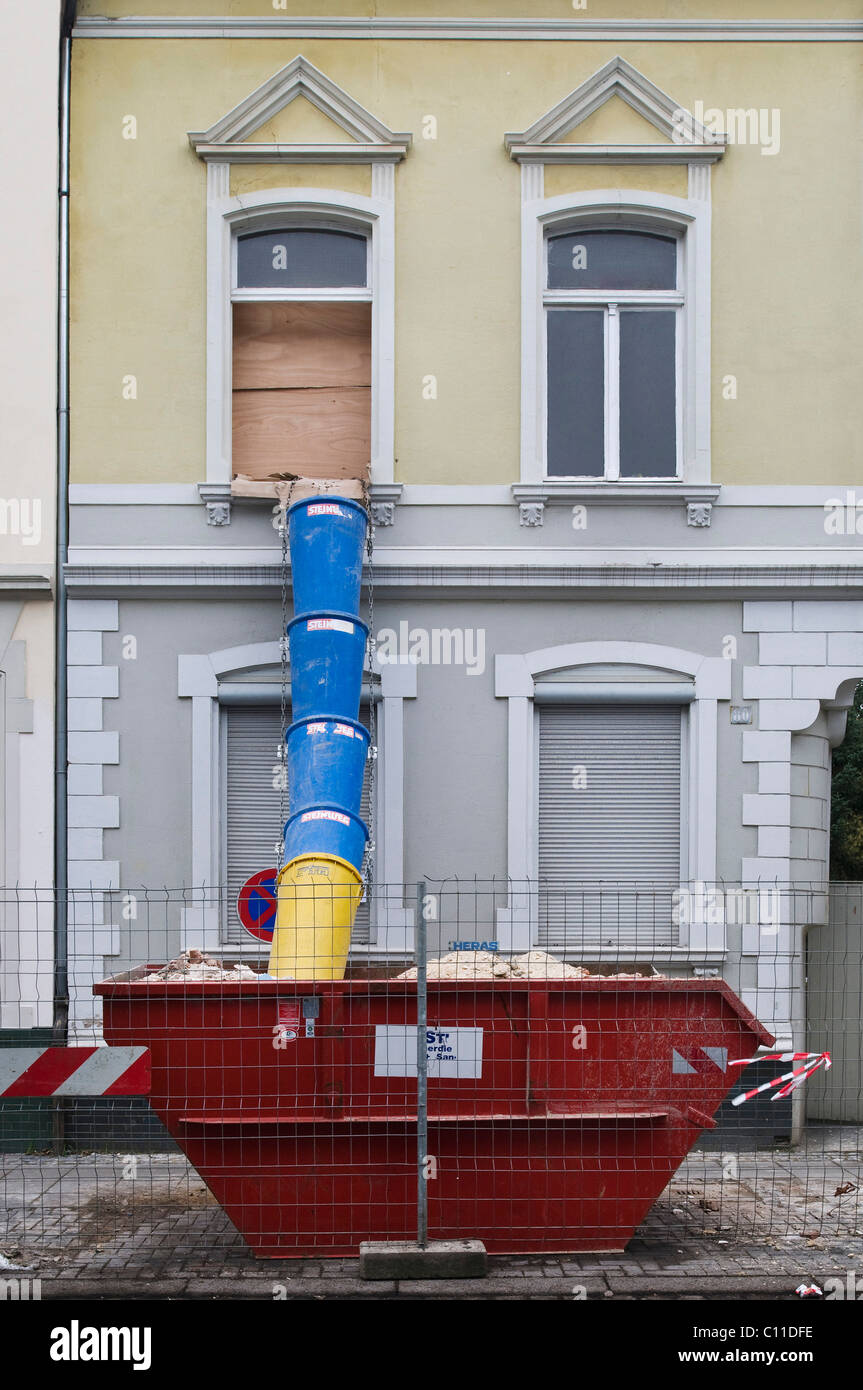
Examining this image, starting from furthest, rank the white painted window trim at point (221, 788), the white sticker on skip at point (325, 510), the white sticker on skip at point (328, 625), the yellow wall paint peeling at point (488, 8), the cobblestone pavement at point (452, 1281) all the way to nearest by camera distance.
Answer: the yellow wall paint peeling at point (488, 8)
the white painted window trim at point (221, 788)
the white sticker on skip at point (325, 510)
the white sticker on skip at point (328, 625)
the cobblestone pavement at point (452, 1281)

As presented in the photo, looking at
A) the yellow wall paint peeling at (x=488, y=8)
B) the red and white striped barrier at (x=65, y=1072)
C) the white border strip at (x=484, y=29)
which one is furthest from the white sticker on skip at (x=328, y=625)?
the yellow wall paint peeling at (x=488, y=8)

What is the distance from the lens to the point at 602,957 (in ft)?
29.7

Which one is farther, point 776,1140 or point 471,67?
point 471,67

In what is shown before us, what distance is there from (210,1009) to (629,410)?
5776mm

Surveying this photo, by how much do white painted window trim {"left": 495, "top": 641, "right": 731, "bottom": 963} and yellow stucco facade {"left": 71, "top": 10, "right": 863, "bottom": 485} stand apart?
1.44 m

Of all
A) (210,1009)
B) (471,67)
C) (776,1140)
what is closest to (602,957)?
(776,1140)

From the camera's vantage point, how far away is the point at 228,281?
954 cm

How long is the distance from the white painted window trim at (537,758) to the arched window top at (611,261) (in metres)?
2.85

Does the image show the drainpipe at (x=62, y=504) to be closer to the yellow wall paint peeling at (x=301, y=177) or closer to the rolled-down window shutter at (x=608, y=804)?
the yellow wall paint peeling at (x=301, y=177)

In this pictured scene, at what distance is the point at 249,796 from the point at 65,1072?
11.9 feet

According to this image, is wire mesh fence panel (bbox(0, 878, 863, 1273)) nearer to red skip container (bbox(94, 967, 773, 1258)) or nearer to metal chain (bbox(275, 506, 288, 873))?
red skip container (bbox(94, 967, 773, 1258))

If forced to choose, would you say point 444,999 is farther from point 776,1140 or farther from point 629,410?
point 629,410

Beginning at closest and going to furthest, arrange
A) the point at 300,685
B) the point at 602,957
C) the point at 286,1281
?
the point at 286,1281
the point at 300,685
the point at 602,957

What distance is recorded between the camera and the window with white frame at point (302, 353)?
9711mm
